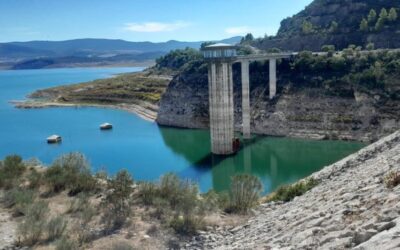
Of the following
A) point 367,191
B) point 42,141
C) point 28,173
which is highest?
point 367,191

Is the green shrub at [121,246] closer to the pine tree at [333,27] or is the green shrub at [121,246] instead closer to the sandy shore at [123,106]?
the sandy shore at [123,106]

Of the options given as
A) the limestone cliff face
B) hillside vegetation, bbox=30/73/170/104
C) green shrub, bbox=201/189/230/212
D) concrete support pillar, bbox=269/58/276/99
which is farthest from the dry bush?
hillside vegetation, bbox=30/73/170/104

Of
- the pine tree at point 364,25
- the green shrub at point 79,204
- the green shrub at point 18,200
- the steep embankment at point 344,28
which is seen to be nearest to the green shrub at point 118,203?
the green shrub at point 79,204

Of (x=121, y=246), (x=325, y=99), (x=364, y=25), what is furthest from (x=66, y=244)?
(x=364, y=25)

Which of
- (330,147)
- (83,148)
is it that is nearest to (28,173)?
(83,148)

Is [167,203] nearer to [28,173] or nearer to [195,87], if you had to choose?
[28,173]

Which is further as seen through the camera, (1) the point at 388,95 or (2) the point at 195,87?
(2) the point at 195,87

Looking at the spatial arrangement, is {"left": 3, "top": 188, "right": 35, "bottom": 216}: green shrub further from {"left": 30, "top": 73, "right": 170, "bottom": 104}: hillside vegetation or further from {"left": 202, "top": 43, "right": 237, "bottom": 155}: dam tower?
{"left": 30, "top": 73, "right": 170, "bottom": 104}: hillside vegetation

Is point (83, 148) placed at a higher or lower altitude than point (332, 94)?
lower
